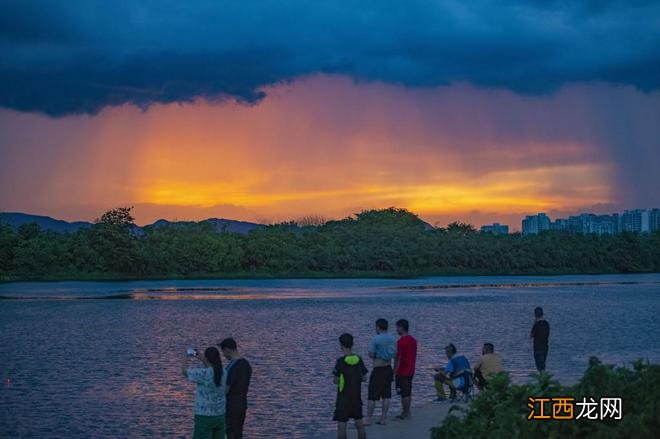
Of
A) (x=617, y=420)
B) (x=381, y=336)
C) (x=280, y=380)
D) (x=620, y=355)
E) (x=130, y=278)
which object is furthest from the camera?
(x=130, y=278)

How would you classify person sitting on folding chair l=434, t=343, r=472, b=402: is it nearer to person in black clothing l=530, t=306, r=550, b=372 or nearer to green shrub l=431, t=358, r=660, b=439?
person in black clothing l=530, t=306, r=550, b=372

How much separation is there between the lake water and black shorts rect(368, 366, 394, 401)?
2.42 metres

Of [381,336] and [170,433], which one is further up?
[381,336]

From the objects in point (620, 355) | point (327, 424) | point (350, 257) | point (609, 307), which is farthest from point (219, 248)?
point (327, 424)

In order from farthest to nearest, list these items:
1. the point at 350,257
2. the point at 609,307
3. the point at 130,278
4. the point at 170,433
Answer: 1. the point at 350,257
2. the point at 130,278
3. the point at 609,307
4. the point at 170,433

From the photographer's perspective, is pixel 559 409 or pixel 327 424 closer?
pixel 559 409

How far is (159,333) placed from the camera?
4831 cm

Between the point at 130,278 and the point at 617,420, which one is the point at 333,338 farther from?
the point at 130,278

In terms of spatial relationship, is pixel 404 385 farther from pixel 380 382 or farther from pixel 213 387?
pixel 213 387

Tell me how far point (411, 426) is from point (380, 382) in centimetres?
124

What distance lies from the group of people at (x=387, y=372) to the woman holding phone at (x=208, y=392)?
237cm

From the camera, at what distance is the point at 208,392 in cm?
1262

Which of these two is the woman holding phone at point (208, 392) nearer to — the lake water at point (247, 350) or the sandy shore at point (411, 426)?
the sandy shore at point (411, 426)

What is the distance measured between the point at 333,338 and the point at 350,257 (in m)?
148
